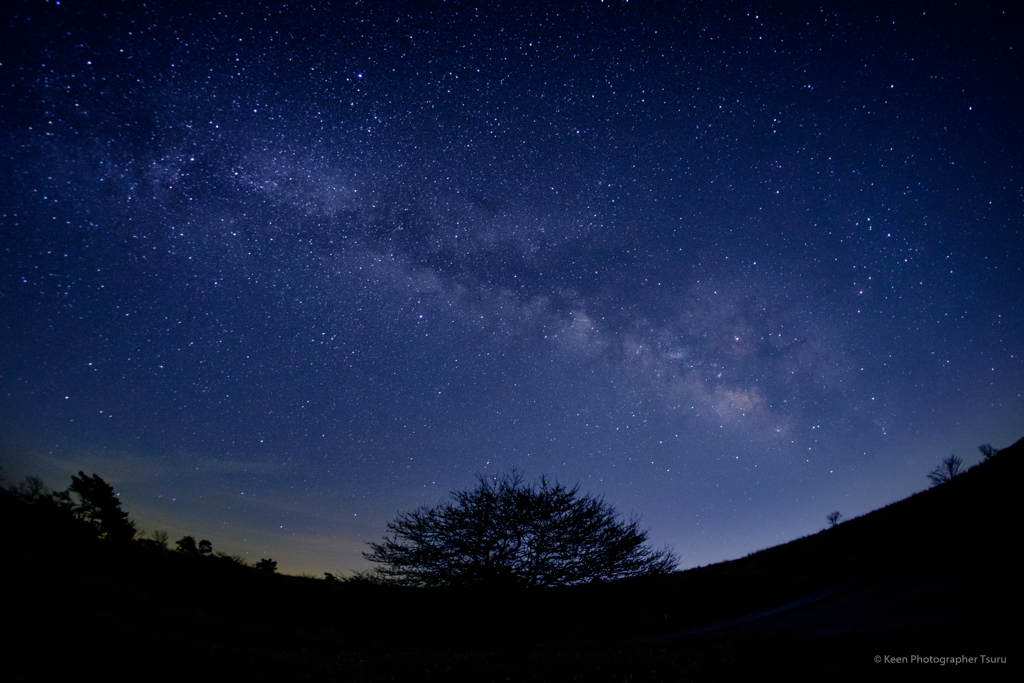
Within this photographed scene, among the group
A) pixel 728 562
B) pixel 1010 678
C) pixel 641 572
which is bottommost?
pixel 728 562

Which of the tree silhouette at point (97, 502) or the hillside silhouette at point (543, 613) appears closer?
the hillside silhouette at point (543, 613)

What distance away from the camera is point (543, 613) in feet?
61.9

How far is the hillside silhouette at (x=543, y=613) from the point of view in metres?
6.74

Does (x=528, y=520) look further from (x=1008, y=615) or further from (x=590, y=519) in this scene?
(x=1008, y=615)

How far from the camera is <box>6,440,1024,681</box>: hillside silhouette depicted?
6.74 meters

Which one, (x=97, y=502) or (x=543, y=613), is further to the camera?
(x=97, y=502)

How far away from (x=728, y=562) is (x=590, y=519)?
65.7ft

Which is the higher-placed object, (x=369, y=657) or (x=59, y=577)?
(x=59, y=577)

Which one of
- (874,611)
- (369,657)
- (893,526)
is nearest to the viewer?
(874,611)

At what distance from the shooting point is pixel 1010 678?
4547 mm

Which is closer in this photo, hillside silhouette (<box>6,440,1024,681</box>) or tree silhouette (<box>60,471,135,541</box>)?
hillside silhouette (<box>6,440,1024,681</box>)

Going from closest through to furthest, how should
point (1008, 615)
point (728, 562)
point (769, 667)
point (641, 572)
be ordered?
point (1008, 615) → point (769, 667) → point (641, 572) → point (728, 562)

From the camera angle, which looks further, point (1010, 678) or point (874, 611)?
point (874, 611)

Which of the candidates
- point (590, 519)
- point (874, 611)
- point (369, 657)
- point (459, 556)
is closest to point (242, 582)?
point (459, 556)
